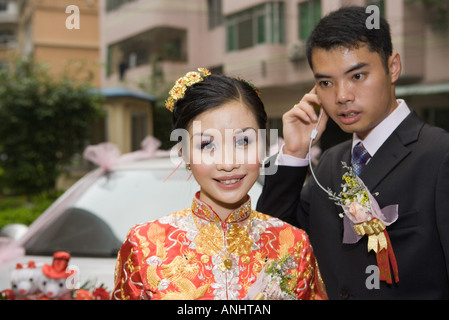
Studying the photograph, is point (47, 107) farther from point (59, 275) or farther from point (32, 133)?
point (59, 275)

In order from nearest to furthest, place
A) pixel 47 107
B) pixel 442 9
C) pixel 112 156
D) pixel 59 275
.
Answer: pixel 59 275 < pixel 112 156 < pixel 442 9 < pixel 47 107

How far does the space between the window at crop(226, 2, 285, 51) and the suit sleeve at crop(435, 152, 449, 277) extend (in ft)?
21.2

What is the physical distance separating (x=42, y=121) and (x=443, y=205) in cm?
942

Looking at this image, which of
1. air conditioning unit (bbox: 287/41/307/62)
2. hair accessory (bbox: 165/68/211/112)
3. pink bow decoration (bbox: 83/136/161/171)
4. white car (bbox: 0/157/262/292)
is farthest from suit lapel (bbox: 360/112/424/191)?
air conditioning unit (bbox: 287/41/307/62)

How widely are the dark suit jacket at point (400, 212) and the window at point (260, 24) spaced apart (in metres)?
6.24

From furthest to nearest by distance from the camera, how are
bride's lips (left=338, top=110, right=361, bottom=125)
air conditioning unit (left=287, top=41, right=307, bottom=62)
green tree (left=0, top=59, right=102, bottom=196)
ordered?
green tree (left=0, top=59, right=102, bottom=196), air conditioning unit (left=287, top=41, right=307, bottom=62), bride's lips (left=338, top=110, right=361, bottom=125)

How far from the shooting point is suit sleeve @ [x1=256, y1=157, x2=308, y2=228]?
5.26 ft

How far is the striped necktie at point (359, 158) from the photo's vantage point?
1567 mm

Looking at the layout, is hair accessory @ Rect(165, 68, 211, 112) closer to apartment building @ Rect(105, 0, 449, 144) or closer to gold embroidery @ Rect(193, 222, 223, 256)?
gold embroidery @ Rect(193, 222, 223, 256)

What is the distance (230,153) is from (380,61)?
0.50 m

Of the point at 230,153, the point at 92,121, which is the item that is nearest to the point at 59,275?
the point at 230,153

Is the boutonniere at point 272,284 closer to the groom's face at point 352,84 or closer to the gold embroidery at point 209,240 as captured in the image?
the gold embroidery at point 209,240

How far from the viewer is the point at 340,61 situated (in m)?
1.38
